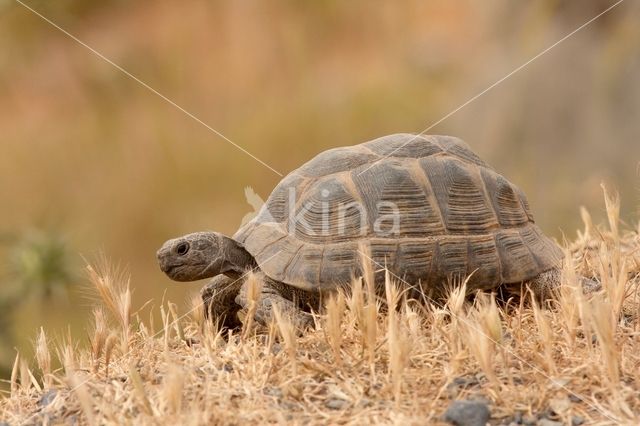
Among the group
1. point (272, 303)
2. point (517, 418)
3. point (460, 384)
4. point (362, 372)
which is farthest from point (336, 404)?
point (272, 303)

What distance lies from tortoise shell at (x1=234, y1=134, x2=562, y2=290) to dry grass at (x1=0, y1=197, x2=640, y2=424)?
0.49m

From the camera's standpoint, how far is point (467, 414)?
2.47 metres

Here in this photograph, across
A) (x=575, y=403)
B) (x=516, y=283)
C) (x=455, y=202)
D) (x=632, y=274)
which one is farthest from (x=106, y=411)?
(x=632, y=274)

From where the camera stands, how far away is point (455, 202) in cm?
413

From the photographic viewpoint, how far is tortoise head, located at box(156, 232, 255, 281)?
13.2ft

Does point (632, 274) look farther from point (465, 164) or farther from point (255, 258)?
point (255, 258)

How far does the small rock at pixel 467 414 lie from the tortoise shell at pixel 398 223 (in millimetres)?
1301

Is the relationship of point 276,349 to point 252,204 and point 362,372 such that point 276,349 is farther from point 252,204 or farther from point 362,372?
point 252,204

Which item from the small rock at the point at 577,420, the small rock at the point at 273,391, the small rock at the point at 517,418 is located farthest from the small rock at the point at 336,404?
the small rock at the point at 577,420

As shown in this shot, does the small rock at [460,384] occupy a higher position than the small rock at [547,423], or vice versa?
the small rock at [460,384]

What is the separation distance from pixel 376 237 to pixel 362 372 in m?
1.15

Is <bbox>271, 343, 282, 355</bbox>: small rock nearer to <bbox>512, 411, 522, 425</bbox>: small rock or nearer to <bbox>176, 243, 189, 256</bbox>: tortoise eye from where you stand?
<bbox>176, 243, 189, 256</bbox>: tortoise eye

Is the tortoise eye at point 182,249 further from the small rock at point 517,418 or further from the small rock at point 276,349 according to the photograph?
the small rock at point 517,418

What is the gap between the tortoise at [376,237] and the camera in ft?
12.8
